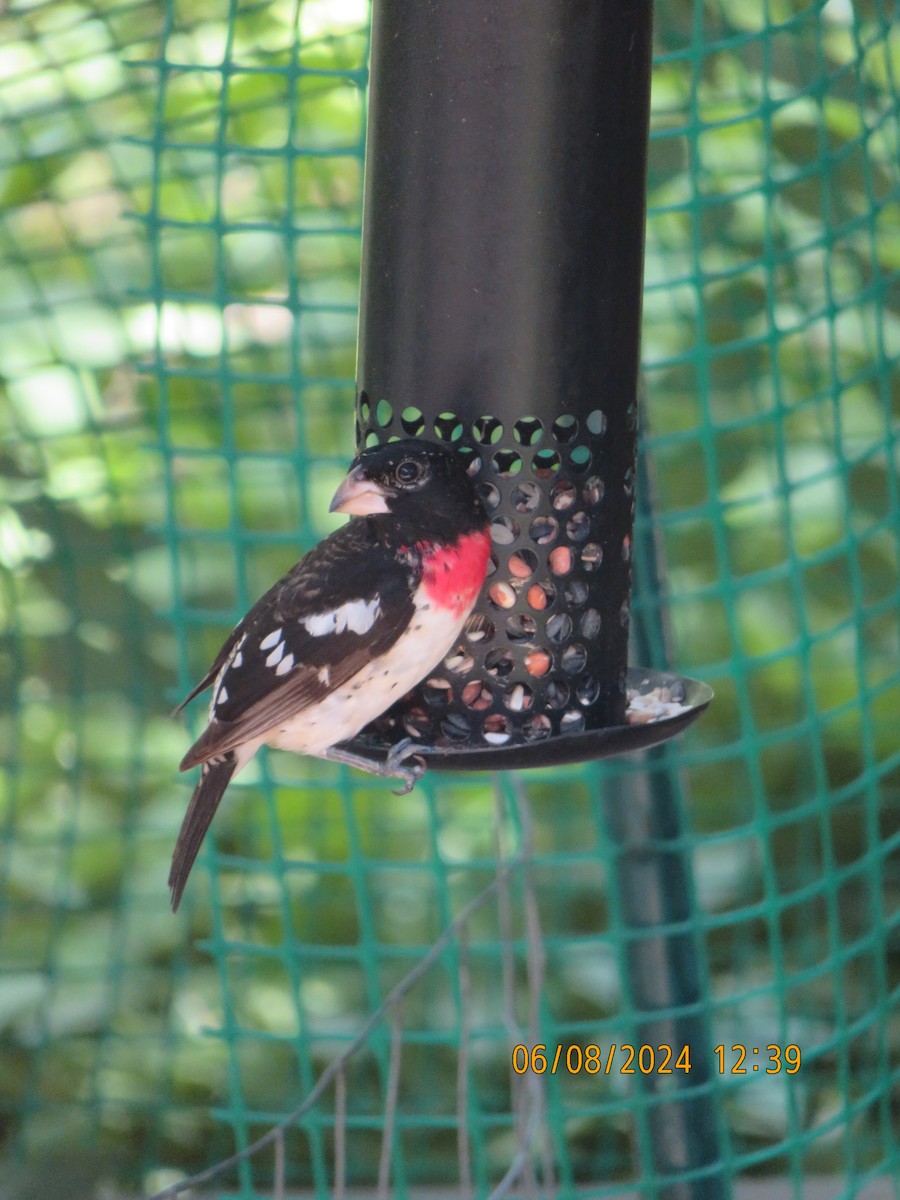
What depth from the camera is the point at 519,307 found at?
1961mm

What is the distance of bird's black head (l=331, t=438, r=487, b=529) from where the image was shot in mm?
1912

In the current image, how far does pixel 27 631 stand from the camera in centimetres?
362

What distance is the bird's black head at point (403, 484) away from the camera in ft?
6.27

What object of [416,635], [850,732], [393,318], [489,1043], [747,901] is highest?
[393,318]

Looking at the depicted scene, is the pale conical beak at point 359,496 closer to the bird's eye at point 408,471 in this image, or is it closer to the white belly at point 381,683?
the bird's eye at point 408,471

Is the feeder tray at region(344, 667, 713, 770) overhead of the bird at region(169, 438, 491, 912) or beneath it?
beneath

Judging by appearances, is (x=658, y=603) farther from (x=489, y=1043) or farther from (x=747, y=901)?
(x=489, y=1043)

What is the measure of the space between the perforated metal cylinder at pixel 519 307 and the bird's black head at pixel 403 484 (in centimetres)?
9

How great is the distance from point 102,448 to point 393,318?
184cm

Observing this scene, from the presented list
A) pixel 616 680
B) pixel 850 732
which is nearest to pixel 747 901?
pixel 850 732

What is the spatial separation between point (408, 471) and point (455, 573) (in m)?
0.14
